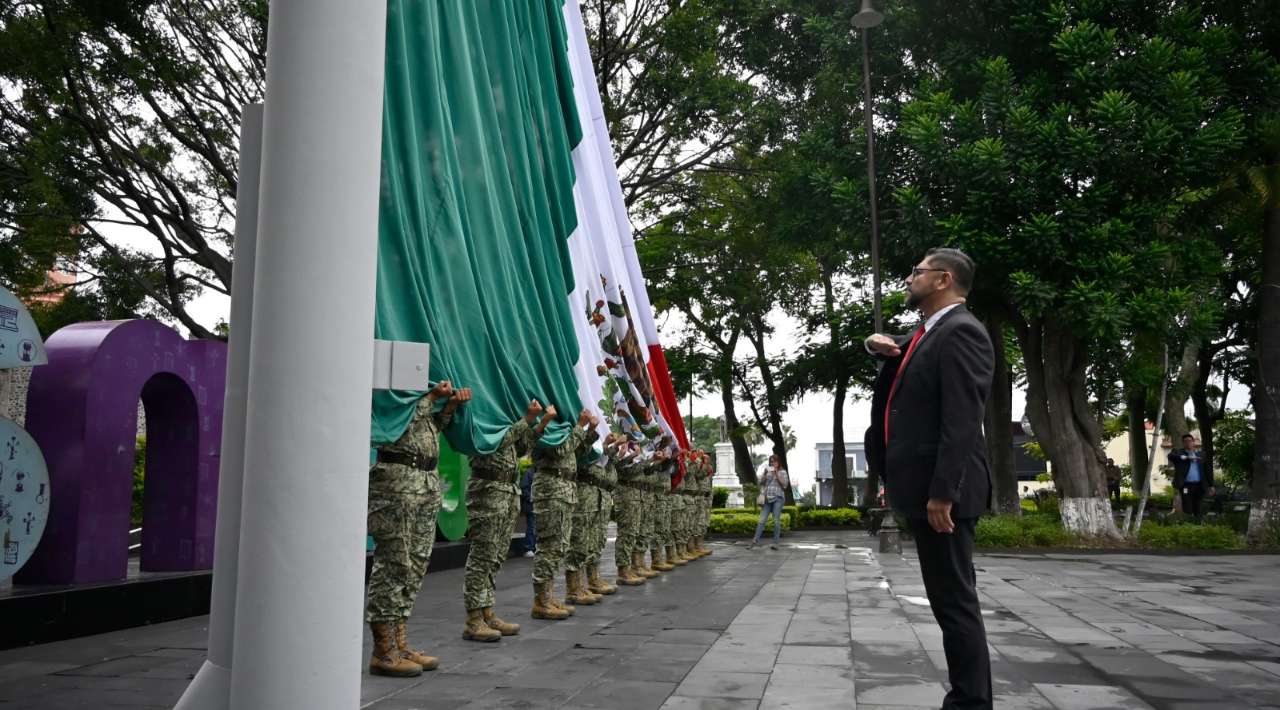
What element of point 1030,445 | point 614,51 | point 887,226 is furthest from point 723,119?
point 1030,445

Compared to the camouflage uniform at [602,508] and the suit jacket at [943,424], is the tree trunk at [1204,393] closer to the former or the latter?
the camouflage uniform at [602,508]

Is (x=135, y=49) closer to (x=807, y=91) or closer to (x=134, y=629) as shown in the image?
(x=134, y=629)

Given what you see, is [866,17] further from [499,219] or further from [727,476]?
[727,476]

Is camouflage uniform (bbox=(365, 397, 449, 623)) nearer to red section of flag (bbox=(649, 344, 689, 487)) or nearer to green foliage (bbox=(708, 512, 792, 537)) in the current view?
red section of flag (bbox=(649, 344, 689, 487))

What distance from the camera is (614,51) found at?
17.3 meters

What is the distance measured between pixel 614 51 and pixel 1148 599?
1242 cm

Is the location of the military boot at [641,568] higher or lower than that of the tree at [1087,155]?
lower

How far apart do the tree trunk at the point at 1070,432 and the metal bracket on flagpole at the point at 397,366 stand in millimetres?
15990

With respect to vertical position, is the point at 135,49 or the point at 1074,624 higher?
the point at 135,49

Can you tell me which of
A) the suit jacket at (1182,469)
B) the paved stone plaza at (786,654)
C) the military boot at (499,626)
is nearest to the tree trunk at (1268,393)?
the suit jacket at (1182,469)

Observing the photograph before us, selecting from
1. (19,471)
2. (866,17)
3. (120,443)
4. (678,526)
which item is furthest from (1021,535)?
(19,471)

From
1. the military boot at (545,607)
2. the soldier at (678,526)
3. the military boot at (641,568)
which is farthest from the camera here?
the soldier at (678,526)

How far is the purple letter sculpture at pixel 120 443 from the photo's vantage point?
295 inches

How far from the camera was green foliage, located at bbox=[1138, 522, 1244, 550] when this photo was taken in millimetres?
16266
